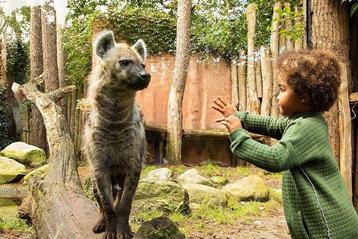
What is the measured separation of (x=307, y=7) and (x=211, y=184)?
4715 mm

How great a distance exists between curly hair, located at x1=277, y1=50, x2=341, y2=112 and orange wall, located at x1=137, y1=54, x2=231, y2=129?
9.94 m

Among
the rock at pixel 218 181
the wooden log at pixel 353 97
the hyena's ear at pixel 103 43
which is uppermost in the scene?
the hyena's ear at pixel 103 43

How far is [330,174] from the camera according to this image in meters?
2.78

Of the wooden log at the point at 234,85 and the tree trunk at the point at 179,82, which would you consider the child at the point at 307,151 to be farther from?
the wooden log at the point at 234,85

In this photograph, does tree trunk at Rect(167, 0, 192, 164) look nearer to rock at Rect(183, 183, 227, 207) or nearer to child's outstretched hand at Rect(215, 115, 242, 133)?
rock at Rect(183, 183, 227, 207)

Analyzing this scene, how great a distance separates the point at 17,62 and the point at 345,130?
16.1m

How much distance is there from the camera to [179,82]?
11633mm

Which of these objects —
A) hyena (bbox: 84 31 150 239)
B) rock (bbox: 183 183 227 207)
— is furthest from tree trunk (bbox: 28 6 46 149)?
hyena (bbox: 84 31 150 239)

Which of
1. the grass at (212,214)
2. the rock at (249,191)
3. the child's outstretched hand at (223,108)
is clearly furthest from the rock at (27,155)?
the child's outstretched hand at (223,108)

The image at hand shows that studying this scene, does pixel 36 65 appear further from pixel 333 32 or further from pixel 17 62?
pixel 333 32

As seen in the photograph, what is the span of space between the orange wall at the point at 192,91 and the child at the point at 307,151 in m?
9.94

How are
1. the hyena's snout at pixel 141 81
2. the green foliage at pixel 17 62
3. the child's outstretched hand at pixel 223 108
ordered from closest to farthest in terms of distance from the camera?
the child's outstretched hand at pixel 223 108, the hyena's snout at pixel 141 81, the green foliage at pixel 17 62

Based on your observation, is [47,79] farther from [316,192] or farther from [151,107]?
[316,192]

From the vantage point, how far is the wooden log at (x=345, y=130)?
454 cm
